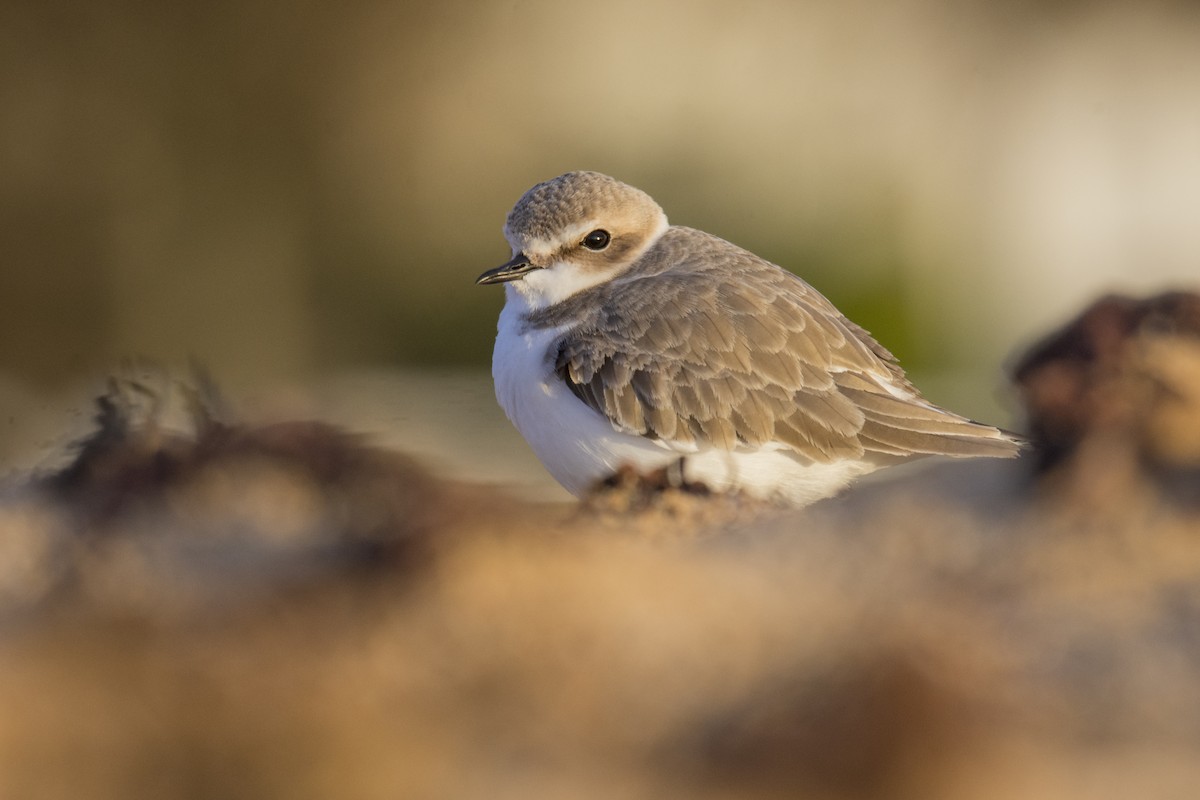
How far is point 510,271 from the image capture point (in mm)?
1755

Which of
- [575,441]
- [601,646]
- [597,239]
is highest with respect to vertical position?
[597,239]

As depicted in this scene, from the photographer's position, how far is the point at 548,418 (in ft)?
5.24

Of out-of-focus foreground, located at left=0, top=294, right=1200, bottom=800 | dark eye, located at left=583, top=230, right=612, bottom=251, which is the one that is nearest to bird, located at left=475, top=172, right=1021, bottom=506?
dark eye, located at left=583, top=230, right=612, bottom=251

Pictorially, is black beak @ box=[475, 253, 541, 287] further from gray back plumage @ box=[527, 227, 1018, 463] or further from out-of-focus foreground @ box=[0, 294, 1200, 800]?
out-of-focus foreground @ box=[0, 294, 1200, 800]

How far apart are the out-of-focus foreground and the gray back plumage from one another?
41.7 inches

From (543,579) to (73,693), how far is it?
0.16 m

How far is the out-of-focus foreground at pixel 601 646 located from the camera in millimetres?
392

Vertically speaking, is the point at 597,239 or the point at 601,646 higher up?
the point at 597,239

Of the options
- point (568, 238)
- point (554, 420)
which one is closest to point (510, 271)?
point (568, 238)

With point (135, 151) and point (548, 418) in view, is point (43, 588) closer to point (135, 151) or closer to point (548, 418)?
point (548, 418)

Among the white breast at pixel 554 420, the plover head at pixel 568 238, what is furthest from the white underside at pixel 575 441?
the plover head at pixel 568 238

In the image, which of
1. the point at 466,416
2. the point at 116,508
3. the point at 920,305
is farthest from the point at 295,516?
the point at 920,305

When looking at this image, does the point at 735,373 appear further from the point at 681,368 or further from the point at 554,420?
the point at 554,420

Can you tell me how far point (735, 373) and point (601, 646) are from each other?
1182mm
